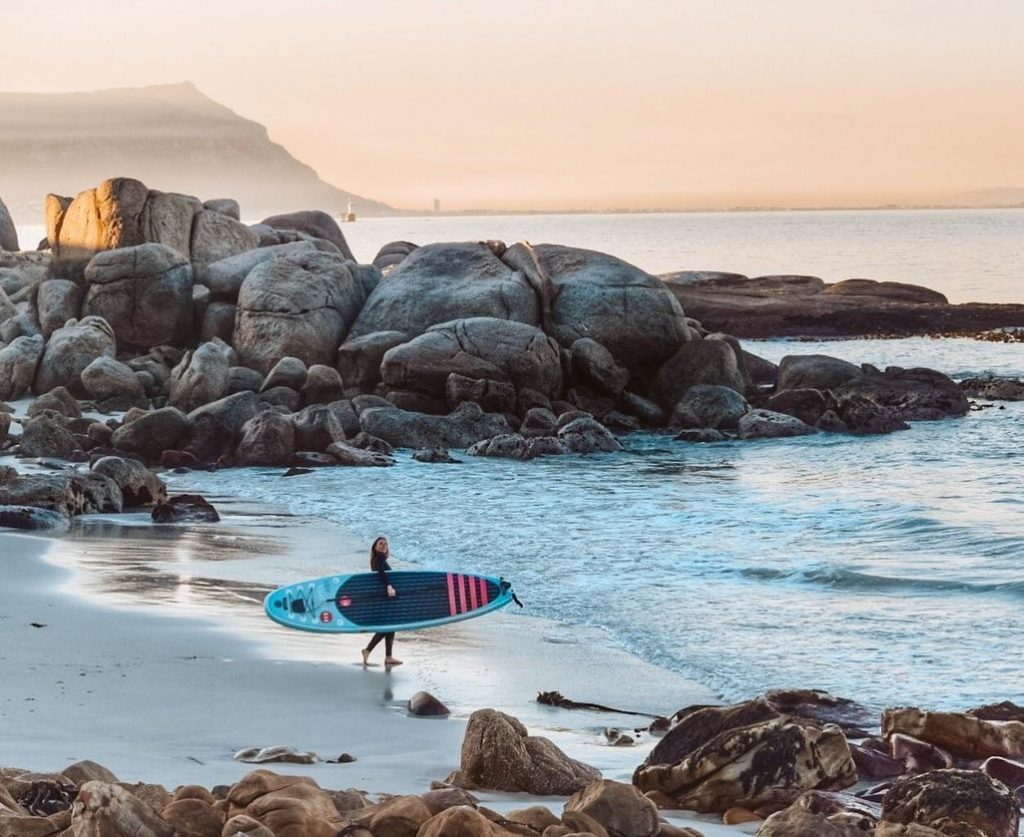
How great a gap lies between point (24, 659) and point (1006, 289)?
259ft

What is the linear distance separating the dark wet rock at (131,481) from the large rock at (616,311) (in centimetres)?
1306

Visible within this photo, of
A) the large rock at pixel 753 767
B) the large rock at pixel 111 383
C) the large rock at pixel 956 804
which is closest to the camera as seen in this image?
the large rock at pixel 956 804

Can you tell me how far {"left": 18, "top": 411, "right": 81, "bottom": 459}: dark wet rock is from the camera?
81.7 feet

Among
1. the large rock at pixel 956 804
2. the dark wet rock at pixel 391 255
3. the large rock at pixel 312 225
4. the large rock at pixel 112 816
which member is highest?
the large rock at pixel 312 225

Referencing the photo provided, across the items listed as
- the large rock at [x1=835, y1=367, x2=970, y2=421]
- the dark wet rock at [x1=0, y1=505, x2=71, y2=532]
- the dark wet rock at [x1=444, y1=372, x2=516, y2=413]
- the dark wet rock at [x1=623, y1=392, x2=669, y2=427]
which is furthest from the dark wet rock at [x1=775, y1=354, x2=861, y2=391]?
the dark wet rock at [x1=0, y1=505, x2=71, y2=532]

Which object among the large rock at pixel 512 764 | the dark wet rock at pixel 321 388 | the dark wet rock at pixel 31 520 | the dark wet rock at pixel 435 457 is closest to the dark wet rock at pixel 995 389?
the dark wet rock at pixel 321 388

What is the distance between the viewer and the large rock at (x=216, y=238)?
37031mm

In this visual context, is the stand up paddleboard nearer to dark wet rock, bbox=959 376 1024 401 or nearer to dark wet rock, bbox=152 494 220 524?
dark wet rock, bbox=152 494 220 524

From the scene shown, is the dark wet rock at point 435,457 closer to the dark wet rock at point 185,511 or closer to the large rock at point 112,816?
the dark wet rock at point 185,511

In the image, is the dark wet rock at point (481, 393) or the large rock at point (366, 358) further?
the large rock at point (366, 358)

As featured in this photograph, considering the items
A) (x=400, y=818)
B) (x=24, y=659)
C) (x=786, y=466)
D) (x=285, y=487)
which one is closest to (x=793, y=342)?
(x=786, y=466)

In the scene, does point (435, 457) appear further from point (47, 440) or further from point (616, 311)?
point (616, 311)

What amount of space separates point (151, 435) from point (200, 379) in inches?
167

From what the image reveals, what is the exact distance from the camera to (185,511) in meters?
19.4
